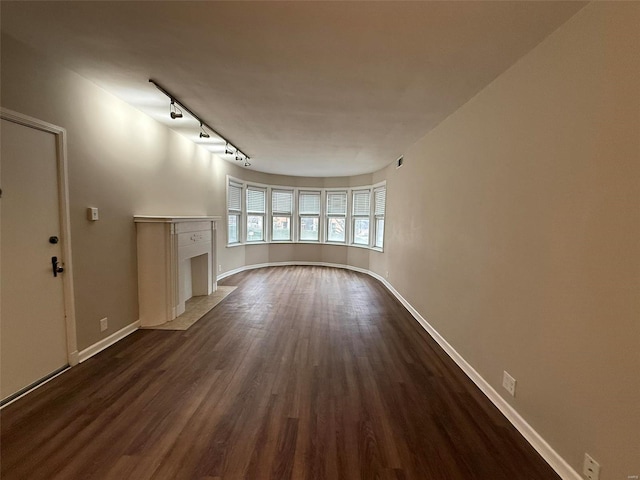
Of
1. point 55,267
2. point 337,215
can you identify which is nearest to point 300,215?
point 337,215

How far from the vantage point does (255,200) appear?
7262mm

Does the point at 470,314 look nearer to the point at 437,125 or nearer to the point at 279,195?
the point at 437,125

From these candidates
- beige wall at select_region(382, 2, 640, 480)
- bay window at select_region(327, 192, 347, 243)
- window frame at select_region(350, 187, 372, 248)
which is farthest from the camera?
bay window at select_region(327, 192, 347, 243)

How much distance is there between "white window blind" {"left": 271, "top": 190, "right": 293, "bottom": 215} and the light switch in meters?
5.11

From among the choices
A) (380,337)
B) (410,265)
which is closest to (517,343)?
(380,337)

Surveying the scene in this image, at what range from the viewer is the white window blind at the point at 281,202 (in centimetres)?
762

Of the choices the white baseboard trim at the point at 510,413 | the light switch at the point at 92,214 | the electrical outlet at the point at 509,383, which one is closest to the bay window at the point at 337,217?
the white baseboard trim at the point at 510,413

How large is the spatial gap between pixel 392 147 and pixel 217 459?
14.3 feet

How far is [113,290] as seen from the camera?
9.49ft

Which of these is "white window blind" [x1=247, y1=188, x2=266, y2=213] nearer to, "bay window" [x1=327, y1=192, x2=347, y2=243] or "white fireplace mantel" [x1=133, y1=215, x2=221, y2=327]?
"bay window" [x1=327, y1=192, x2=347, y2=243]

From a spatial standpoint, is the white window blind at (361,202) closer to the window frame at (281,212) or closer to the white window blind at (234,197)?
the window frame at (281,212)

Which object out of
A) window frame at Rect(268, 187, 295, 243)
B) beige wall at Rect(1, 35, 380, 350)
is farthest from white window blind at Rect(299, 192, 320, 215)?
beige wall at Rect(1, 35, 380, 350)

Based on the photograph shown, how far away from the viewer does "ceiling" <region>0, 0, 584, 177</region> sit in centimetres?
155

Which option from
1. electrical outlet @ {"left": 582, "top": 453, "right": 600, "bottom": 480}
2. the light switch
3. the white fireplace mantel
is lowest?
electrical outlet @ {"left": 582, "top": 453, "right": 600, "bottom": 480}
